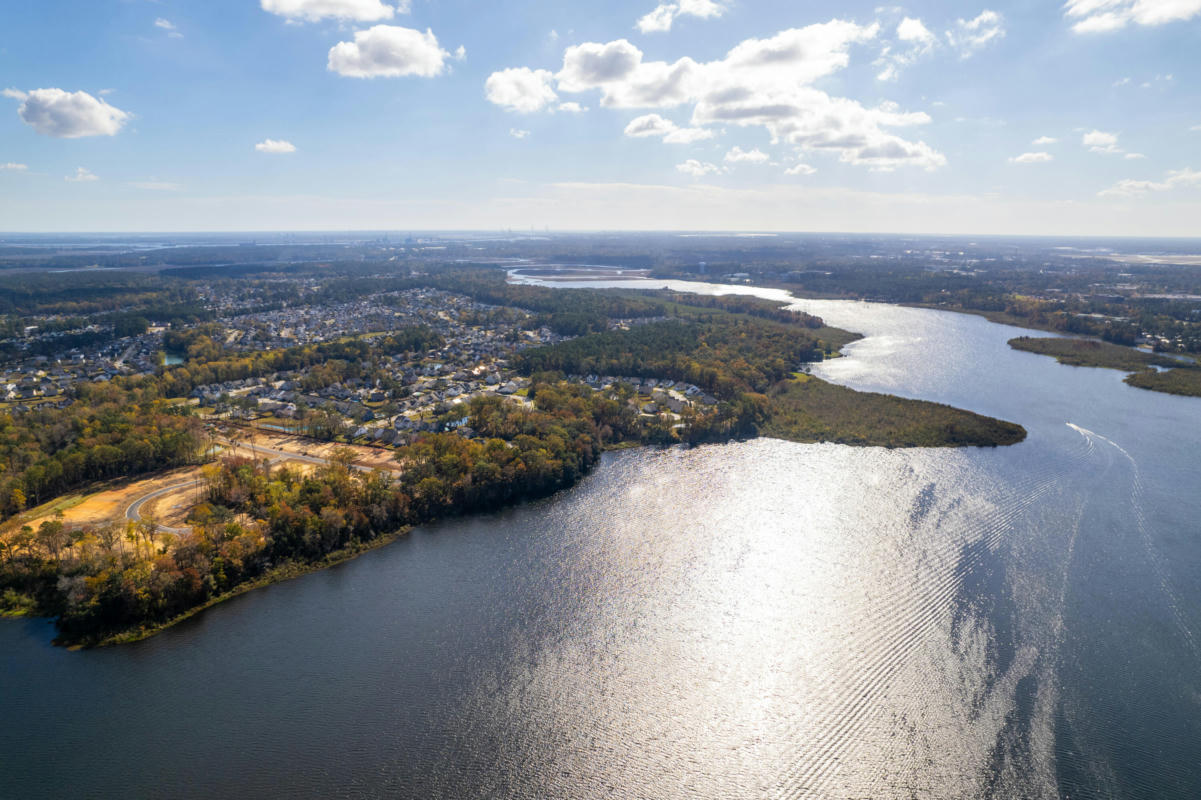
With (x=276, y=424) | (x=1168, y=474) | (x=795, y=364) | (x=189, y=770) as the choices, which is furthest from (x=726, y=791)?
(x=795, y=364)

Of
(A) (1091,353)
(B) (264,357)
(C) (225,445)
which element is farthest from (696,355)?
(A) (1091,353)

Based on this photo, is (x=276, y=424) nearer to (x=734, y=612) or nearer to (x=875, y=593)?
→ (x=734, y=612)

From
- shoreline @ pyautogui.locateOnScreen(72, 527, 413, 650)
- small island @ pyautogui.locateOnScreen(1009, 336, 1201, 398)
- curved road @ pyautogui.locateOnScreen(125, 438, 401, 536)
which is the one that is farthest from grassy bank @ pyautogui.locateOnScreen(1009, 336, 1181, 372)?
curved road @ pyautogui.locateOnScreen(125, 438, 401, 536)

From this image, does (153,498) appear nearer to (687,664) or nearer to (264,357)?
(687,664)

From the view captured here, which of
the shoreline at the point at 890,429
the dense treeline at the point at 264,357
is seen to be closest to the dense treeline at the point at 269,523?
the shoreline at the point at 890,429

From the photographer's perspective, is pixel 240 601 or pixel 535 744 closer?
pixel 535 744

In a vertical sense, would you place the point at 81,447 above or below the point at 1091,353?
below

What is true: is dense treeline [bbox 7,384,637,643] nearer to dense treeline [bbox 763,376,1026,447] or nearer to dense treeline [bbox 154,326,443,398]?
dense treeline [bbox 763,376,1026,447]
